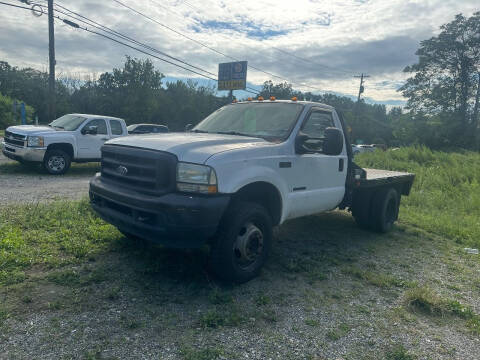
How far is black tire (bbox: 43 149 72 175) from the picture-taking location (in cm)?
1012

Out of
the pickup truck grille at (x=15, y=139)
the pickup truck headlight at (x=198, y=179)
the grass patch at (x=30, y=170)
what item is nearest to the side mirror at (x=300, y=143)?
the pickup truck headlight at (x=198, y=179)

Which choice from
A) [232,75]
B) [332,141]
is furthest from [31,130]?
[232,75]

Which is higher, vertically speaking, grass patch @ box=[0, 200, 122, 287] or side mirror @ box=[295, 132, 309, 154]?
side mirror @ box=[295, 132, 309, 154]

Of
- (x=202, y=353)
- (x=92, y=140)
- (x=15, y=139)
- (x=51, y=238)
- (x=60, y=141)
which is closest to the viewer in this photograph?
(x=202, y=353)

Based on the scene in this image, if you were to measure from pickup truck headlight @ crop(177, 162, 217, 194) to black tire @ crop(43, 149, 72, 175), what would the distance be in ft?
27.0

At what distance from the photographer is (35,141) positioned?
32.0 ft

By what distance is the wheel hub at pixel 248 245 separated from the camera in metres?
3.70

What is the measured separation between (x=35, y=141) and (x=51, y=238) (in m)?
6.29

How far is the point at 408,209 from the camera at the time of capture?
353 inches

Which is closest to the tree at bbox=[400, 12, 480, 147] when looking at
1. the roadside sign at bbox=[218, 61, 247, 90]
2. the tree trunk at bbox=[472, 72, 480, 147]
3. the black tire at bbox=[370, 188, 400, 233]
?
the tree trunk at bbox=[472, 72, 480, 147]

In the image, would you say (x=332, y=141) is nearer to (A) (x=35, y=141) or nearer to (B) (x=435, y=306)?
(B) (x=435, y=306)

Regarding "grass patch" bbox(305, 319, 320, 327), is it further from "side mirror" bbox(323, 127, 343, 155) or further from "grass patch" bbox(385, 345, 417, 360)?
"side mirror" bbox(323, 127, 343, 155)

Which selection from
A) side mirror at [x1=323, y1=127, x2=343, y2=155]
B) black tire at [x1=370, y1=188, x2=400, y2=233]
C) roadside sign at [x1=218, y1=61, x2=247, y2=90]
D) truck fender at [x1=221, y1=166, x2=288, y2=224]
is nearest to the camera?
truck fender at [x1=221, y1=166, x2=288, y2=224]

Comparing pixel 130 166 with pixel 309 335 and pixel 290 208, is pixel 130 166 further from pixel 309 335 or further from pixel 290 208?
pixel 309 335
